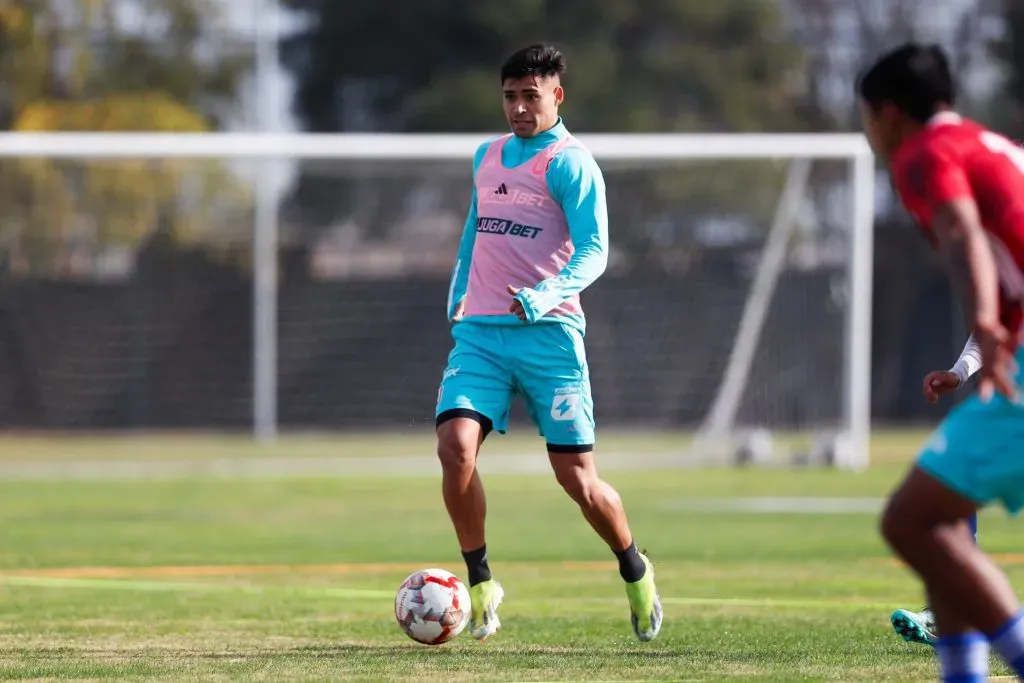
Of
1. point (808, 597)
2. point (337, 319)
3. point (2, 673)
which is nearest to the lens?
point (2, 673)

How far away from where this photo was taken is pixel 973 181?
5.00m

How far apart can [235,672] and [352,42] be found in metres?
34.7

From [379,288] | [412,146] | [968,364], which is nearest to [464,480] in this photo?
[968,364]

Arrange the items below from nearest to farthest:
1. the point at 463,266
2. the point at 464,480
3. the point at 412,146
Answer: the point at 464,480, the point at 463,266, the point at 412,146

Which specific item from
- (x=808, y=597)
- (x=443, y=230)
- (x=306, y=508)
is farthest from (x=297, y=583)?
(x=443, y=230)

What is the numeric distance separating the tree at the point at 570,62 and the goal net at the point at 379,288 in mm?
13123

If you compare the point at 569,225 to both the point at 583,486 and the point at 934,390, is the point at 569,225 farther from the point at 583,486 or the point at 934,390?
the point at 934,390

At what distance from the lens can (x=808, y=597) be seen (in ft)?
31.6

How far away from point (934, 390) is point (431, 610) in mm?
2239

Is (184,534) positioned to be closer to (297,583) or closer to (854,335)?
(297,583)

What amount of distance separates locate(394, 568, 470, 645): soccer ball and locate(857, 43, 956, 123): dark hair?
319cm

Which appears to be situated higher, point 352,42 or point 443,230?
point 352,42

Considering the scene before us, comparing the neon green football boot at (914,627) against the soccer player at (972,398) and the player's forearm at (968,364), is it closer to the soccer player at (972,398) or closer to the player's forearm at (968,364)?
the player's forearm at (968,364)

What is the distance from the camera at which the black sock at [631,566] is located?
7711 mm
